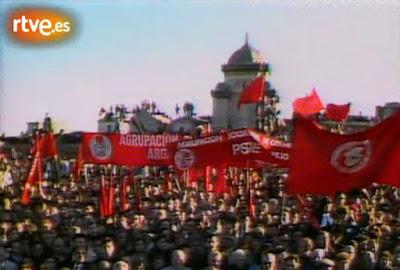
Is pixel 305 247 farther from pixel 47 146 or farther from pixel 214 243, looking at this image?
pixel 47 146

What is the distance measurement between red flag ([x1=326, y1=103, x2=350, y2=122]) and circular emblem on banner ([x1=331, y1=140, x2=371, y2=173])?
1116cm

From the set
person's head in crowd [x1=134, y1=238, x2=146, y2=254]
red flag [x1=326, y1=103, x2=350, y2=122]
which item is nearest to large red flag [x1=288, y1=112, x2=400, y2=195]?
person's head in crowd [x1=134, y1=238, x2=146, y2=254]

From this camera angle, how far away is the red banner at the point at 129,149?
39.4ft

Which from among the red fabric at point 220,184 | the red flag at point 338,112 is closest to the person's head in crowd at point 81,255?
the red fabric at point 220,184

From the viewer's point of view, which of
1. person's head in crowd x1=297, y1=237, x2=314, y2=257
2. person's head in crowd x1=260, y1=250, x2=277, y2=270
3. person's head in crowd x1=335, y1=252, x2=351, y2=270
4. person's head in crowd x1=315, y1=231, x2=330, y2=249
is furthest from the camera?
person's head in crowd x1=315, y1=231, x2=330, y2=249

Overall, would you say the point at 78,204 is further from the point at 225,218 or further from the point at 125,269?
the point at 125,269

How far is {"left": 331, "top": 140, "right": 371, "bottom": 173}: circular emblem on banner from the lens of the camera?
6965 mm

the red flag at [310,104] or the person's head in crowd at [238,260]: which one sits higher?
the red flag at [310,104]

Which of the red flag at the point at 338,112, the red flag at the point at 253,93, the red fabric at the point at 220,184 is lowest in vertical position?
the red fabric at the point at 220,184

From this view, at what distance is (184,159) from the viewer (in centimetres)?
1095

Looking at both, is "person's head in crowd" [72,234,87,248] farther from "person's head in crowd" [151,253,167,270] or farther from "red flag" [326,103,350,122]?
"red flag" [326,103,350,122]

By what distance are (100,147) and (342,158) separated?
5759 millimetres

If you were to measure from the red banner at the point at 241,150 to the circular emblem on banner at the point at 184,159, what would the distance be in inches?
11.6

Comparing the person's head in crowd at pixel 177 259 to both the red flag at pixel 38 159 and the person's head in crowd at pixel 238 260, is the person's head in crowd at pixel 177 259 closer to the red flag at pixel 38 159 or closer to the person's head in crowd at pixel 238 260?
the person's head in crowd at pixel 238 260
